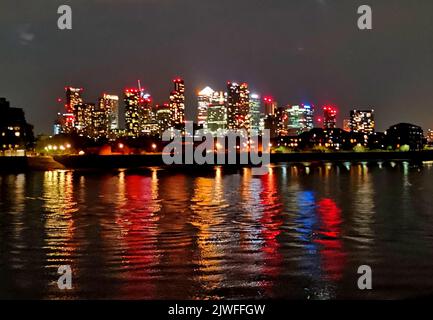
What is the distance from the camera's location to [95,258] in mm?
15062

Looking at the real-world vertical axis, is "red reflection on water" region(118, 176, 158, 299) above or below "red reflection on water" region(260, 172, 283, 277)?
above

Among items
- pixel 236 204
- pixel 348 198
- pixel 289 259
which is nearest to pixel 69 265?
pixel 289 259

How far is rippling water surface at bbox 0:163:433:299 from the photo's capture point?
11773mm

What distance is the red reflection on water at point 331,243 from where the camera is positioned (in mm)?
13577

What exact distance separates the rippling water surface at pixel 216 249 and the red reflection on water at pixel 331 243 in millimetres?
32

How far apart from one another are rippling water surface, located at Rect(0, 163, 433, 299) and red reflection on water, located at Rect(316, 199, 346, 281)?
3cm

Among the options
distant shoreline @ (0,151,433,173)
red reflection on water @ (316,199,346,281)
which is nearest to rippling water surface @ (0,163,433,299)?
red reflection on water @ (316,199,346,281)

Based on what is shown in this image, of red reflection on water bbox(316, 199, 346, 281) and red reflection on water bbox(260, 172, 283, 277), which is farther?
red reflection on water bbox(260, 172, 283, 277)

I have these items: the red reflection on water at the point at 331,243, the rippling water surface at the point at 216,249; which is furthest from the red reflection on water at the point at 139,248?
the red reflection on water at the point at 331,243

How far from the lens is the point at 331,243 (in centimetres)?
1731

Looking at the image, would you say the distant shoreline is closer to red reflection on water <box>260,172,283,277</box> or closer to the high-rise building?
the high-rise building

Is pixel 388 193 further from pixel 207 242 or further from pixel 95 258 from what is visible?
pixel 95 258

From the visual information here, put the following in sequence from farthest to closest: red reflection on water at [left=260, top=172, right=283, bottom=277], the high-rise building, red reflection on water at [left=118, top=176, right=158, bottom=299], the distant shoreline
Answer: the high-rise building, the distant shoreline, red reflection on water at [left=260, top=172, right=283, bottom=277], red reflection on water at [left=118, top=176, right=158, bottom=299]

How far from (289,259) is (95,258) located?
5132 millimetres
